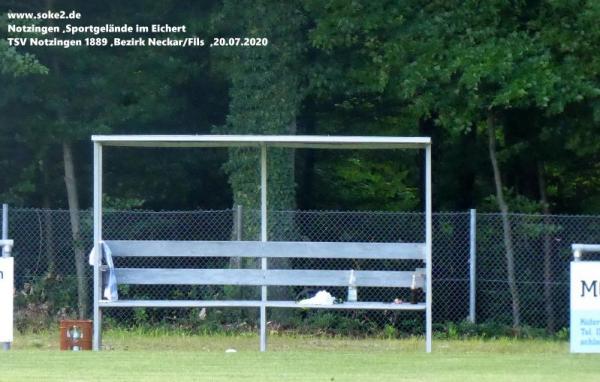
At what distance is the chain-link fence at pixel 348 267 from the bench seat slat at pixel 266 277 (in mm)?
3801

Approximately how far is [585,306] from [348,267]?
7220mm

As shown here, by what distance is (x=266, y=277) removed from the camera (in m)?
13.5

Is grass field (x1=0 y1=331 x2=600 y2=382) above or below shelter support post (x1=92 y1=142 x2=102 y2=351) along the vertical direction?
below

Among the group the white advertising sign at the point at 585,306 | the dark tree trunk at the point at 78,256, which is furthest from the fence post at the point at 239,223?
the white advertising sign at the point at 585,306

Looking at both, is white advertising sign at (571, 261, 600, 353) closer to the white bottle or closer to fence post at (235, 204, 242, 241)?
the white bottle

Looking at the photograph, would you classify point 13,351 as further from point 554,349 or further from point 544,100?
point 544,100

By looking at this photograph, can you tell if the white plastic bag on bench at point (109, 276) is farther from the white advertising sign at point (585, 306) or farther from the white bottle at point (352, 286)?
the white advertising sign at point (585, 306)

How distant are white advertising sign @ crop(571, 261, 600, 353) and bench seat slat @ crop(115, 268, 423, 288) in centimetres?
189

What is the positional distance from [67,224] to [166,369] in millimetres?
8751

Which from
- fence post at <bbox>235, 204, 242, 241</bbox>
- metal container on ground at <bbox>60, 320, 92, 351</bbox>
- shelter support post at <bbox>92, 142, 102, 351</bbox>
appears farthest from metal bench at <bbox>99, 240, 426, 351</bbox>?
fence post at <bbox>235, 204, 242, 241</bbox>

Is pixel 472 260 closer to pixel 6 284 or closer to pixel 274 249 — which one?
pixel 274 249

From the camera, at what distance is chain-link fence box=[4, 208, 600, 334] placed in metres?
17.8

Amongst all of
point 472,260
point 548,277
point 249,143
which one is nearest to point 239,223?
point 472,260

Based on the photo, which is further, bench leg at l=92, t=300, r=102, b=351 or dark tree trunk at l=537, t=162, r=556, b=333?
dark tree trunk at l=537, t=162, r=556, b=333
